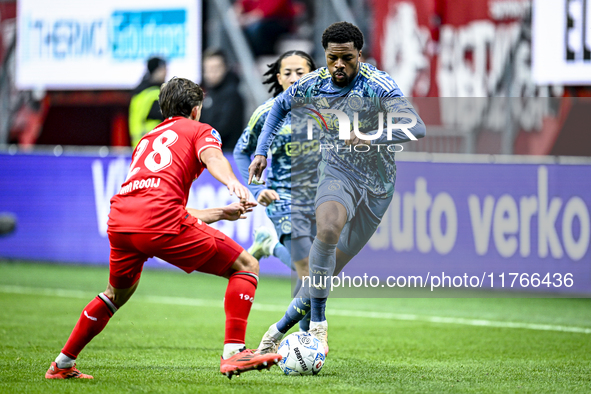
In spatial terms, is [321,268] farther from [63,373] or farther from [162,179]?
[63,373]

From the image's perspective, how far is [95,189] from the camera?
1123cm

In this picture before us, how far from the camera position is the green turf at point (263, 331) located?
4766 mm

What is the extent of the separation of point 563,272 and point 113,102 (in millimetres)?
9723

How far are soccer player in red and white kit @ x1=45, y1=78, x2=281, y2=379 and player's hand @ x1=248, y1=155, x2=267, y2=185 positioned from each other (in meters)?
0.70

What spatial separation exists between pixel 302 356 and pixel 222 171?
1.34 metres

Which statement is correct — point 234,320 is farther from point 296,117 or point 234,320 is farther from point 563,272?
point 563,272

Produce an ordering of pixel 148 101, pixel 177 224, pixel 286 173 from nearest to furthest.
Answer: pixel 177 224 < pixel 286 173 < pixel 148 101

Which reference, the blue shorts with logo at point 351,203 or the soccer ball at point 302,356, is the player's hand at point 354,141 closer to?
the blue shorts with logo at point 351,203

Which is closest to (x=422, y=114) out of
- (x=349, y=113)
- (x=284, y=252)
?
(x=284, y=252)

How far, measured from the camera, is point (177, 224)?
452 centimetres

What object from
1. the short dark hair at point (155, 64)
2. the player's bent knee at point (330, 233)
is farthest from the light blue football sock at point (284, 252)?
the short dark hair at point (155, 64)

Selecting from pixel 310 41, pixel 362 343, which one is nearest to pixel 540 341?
pixel 362 343

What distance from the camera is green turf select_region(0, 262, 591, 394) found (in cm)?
477

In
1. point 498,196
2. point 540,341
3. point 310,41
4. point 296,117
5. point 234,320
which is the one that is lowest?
point 540,341
